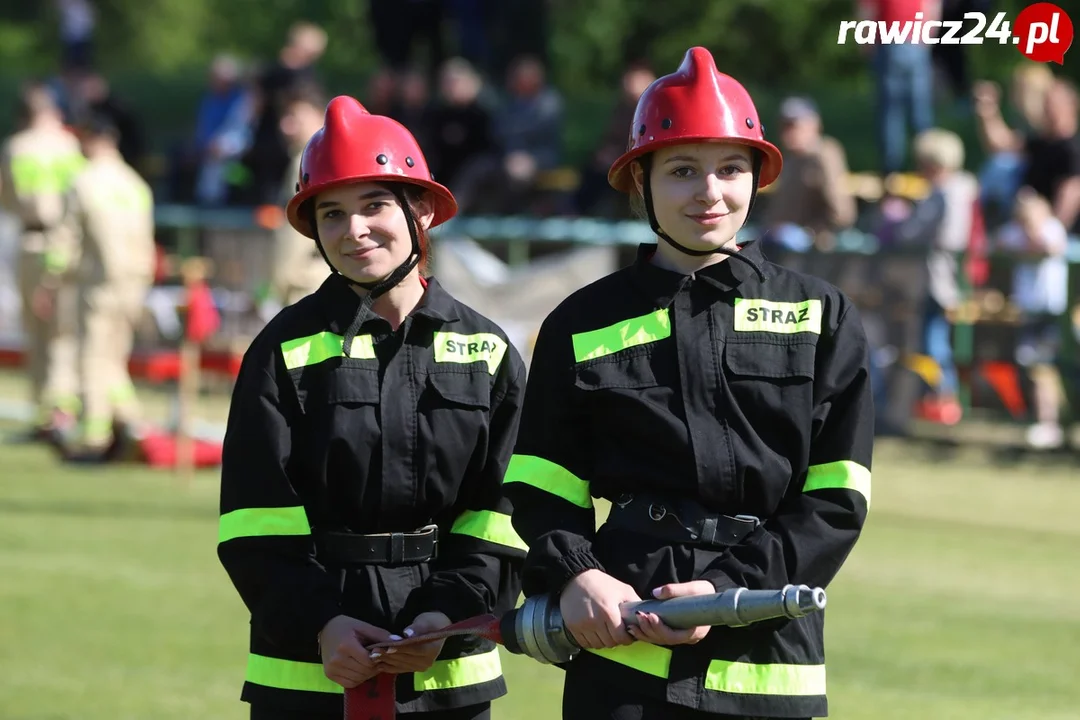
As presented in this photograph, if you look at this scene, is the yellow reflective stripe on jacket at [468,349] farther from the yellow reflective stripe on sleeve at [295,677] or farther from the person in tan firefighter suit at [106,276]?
the person in tan firefighter suit at [106,276]

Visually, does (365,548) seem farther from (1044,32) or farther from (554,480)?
(1044,32)

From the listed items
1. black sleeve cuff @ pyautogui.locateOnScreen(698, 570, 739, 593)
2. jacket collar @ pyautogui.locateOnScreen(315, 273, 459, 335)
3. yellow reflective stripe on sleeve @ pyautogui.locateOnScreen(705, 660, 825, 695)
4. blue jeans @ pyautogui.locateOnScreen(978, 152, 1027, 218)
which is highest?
blue jeans @ pyautogui.locateOnScreen(978, 152, 1027, 218)

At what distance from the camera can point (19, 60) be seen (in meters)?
54.7

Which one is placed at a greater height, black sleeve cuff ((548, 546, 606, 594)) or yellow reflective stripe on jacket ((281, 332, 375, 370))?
yellow reflective stripe on jacket ((281, 332, 375, 370))

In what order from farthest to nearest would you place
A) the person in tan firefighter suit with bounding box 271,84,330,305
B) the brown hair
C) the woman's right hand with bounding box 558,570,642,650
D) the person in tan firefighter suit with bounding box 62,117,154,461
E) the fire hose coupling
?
the person in tan firefighter suit with bounding box 62,117,154,461 → the person in tan firefighter suit with bounding box 271,84,330,305 → the brown hair → the woman's right hand with bounding box 558,570,642,650 → the fire hose coupling

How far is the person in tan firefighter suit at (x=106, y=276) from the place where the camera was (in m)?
14.9

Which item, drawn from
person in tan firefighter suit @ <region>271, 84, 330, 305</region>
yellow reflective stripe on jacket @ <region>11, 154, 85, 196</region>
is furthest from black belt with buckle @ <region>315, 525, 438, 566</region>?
yellow reflective stripe on jacket @ <region>11, 154, 85, 196</region>

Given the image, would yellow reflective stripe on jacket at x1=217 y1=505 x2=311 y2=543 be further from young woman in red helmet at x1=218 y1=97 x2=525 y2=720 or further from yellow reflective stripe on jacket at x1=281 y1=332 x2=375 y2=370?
yellow reflective stripe on jacket at x1=281 y1=332 x2=375 y2=370

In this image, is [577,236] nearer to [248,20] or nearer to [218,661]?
[218,661]

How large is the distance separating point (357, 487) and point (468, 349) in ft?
1.36

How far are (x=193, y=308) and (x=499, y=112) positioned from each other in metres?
7.53

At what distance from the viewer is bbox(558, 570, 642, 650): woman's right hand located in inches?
154

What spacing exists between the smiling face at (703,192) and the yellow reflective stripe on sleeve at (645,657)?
0.82 m

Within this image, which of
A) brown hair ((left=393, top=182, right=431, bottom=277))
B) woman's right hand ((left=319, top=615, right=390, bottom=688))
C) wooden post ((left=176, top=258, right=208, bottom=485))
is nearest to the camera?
woman's right hand ((left=319, top=615, right=390, bottom=688))
